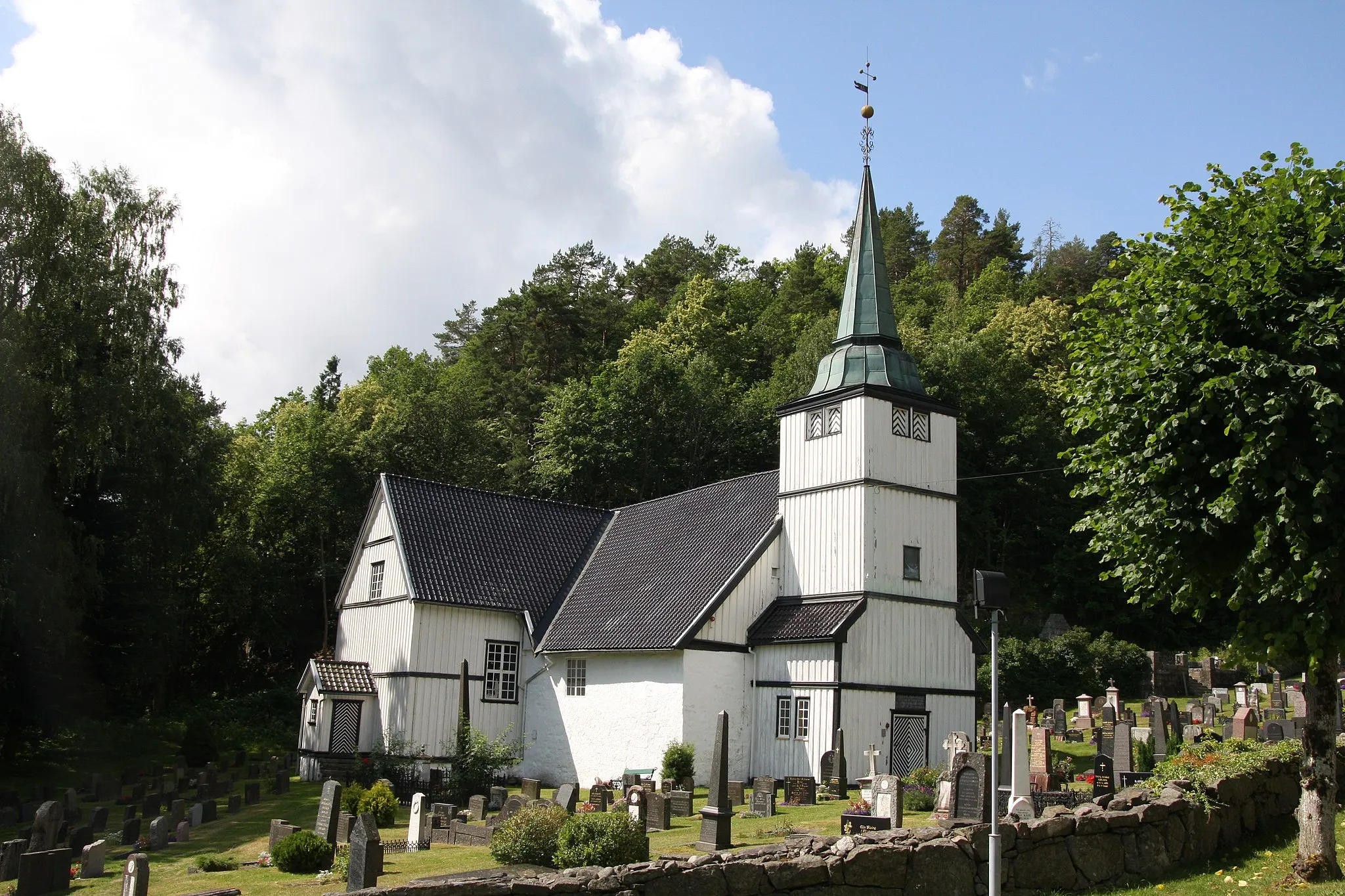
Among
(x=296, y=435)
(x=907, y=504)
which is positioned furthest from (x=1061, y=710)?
(x=296, y=435)

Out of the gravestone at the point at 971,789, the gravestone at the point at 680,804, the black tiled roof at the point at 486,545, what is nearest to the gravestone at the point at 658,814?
the gravestone at the point at 680,804

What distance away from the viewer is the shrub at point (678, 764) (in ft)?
77.5

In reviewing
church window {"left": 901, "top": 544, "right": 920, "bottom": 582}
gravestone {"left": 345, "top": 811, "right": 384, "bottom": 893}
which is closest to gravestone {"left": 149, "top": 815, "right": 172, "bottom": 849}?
gravestone {"left": 345, "top": 811, "right": 384, "bottom": 893}

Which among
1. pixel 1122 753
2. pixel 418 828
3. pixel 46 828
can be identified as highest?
pixel 1122 753

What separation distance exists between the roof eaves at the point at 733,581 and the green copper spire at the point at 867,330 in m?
3.47

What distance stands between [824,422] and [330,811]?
47.6ft

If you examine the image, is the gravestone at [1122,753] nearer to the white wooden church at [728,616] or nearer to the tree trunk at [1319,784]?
the tree trunk at [1319,784]

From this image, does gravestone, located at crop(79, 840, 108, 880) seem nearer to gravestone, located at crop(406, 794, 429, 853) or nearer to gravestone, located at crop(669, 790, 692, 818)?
gravestone, located at crop(406, 794, 429, 853)

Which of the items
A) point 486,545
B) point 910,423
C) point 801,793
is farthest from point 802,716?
point 486,545

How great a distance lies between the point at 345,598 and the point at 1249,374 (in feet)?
90.5

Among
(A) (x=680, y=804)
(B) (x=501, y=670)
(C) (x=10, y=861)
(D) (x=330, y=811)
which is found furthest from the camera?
(B) (x=501, y=670)

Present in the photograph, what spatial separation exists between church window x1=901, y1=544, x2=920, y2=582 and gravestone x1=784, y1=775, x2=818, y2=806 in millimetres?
6398

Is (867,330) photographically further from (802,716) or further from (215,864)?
(215,864)

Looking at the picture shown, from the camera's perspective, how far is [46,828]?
59.5 feet
